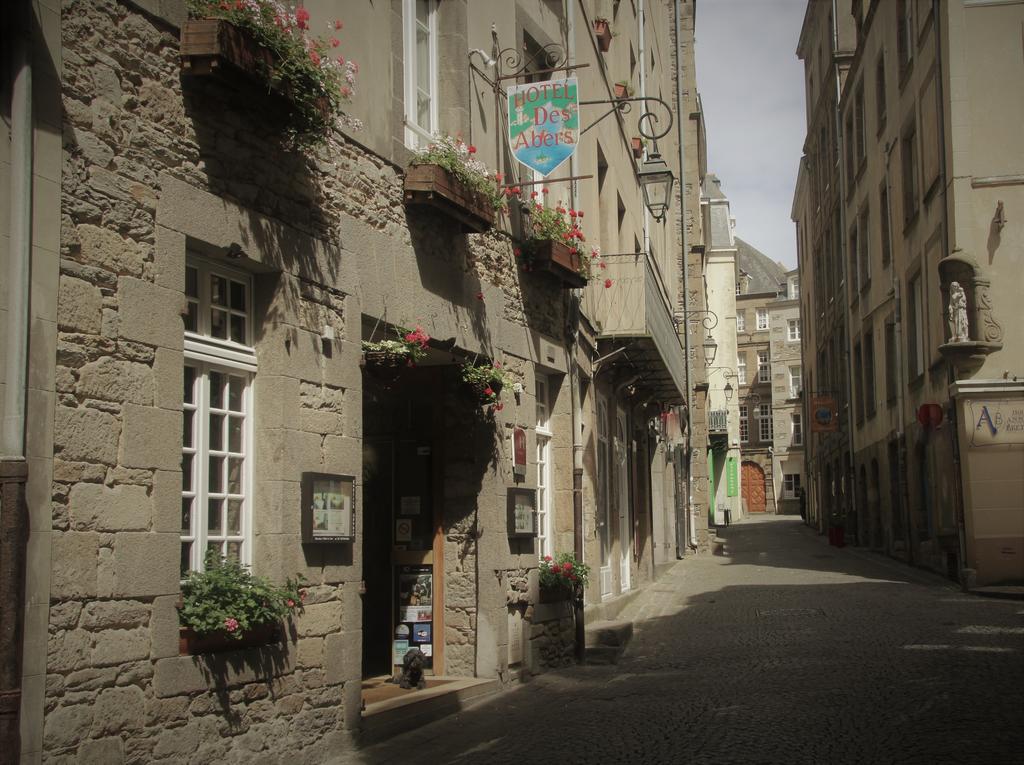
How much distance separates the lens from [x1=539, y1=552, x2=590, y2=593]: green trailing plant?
38.1 ft

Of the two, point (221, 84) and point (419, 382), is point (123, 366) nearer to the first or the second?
point (221, 84)

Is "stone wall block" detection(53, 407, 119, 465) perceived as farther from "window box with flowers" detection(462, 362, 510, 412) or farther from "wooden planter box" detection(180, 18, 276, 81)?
"window box with flowers" detection(462, 362, 510, 412)

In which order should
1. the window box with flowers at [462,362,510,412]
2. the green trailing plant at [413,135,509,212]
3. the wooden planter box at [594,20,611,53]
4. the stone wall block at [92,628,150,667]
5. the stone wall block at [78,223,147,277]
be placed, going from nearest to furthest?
the stone wall block at [92,628,150,667] < the stone wall block at [78,223,147,277] < the green trailing plant at [413,135,509,212] < the window box with flowers at [462,362,510,412] < the wooden planter box at [594,20,611,53]

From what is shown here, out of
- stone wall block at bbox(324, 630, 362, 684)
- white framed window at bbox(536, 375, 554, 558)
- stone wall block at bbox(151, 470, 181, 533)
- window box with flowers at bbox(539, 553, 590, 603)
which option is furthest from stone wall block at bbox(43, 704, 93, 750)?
white framed window at bbox(536, 375, 554, 558)

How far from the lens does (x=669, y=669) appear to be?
38.0 ft

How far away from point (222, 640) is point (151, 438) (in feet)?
4.07

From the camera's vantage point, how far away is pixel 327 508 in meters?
7.77

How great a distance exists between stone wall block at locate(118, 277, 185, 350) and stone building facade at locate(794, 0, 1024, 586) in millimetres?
14866

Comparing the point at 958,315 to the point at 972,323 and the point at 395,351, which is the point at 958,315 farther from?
the point at 395,351

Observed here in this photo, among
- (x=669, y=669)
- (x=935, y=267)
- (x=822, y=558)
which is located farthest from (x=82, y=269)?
(x=822, y=558)

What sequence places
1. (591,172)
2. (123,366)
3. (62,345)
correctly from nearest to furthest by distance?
(62,345) → (123,366) → (591,172)

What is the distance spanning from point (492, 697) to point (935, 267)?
45.1ft

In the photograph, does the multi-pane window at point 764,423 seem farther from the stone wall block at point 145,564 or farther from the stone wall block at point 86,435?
the stone wall block at point 86,435

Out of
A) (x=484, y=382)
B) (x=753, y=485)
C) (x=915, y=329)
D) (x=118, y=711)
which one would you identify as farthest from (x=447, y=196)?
(x=753, y=485)
